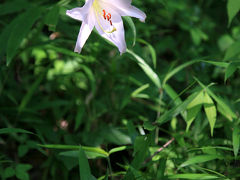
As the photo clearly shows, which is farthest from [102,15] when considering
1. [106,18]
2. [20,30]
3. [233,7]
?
[233,7]

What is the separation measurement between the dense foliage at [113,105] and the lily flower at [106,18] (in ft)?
0.40

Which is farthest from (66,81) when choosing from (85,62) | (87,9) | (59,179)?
(87,9)

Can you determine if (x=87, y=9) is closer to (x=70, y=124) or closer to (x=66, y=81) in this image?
(x=66, y=81)

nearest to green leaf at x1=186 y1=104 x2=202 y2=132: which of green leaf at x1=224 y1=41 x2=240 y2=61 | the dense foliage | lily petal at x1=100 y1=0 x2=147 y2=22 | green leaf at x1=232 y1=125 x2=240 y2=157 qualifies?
the dense foliage

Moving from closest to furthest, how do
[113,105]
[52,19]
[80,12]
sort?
[80,12] < [52,19] < [113,105]

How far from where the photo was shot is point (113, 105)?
1.74 m

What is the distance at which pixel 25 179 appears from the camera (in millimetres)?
1129

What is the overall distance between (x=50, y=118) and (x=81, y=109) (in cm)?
35

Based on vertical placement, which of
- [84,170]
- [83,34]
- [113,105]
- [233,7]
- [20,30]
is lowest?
[113,105]

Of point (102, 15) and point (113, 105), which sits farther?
point (113, 105)

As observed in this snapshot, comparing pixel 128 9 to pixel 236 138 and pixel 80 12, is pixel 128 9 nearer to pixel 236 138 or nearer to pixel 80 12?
pixel 80 12

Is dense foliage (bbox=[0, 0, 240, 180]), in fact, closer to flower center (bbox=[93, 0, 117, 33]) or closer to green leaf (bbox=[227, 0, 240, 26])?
green leaf (bbox=[227, 0, 240, 26])

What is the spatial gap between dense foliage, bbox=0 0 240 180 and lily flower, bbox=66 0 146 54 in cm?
12

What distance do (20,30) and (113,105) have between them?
28.1 inches
